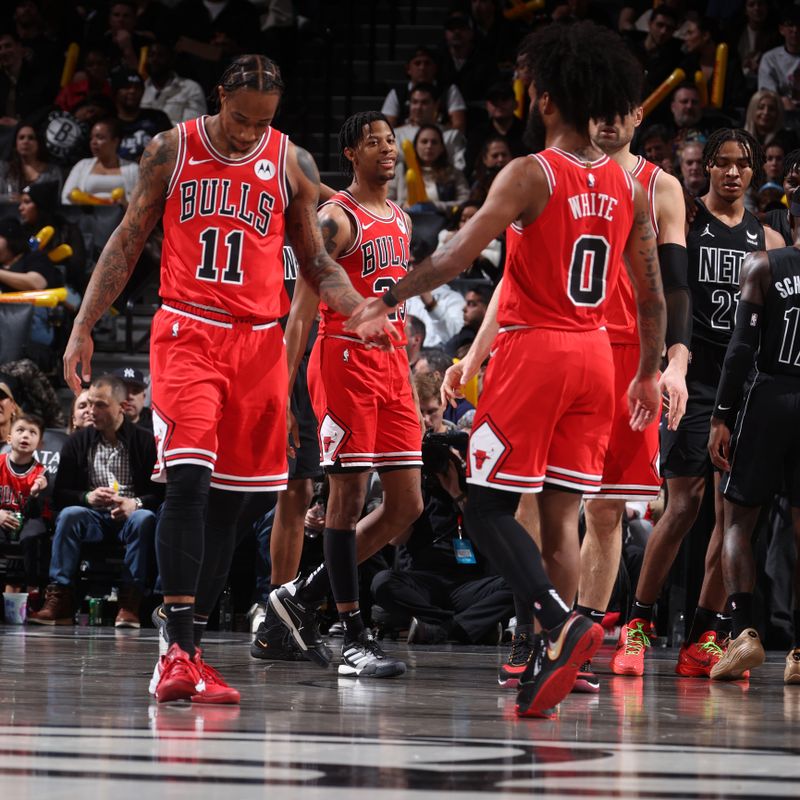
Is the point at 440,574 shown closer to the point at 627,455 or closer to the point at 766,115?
the point at 627,455

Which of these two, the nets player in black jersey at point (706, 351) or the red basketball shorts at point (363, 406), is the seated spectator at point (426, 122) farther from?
the red basketball shorts at point (363, 406)

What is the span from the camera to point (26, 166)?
12.3m

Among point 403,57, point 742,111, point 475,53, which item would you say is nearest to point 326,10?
point 403,57

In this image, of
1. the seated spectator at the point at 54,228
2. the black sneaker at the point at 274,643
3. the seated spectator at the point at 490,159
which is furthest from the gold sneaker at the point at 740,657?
the seated spectator at the point at 54,228

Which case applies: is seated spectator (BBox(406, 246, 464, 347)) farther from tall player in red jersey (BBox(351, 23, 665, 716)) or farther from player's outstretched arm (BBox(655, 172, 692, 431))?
tall player in red jersey (BBox(351, 23, 665, 716))

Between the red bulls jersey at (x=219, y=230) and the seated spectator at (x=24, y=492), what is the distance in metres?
4.74

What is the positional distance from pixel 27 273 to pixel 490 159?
364cm

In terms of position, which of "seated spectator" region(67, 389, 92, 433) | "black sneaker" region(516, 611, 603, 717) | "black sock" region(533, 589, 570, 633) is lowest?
"black sneaker" region(516, 611, 603, 717)

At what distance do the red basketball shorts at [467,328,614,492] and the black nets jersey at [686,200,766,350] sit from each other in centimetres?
189

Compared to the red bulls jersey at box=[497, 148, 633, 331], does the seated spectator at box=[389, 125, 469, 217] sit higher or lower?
higher

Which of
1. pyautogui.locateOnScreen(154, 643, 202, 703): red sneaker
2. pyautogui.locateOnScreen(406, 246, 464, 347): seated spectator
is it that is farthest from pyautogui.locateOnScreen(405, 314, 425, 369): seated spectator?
pyautogui.locateOnScreen(154, 643, 202, 703): red sneaker

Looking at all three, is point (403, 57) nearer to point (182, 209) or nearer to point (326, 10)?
point (326, 10)

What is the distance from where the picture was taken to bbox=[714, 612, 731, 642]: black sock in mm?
5770

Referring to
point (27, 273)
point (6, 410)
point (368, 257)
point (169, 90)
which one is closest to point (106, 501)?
point (6, 410)
